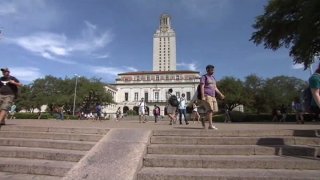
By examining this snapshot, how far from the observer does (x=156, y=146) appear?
6871 millimetres

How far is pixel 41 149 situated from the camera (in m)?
7.20

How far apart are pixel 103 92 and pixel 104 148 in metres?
73.8

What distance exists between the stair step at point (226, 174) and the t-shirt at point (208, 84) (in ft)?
14.0

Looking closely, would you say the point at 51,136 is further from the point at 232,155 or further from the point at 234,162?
the point at 234,162

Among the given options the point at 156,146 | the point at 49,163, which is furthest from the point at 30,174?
the point at 156,146

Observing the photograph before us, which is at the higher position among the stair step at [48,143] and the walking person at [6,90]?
the walking person at [6,90]

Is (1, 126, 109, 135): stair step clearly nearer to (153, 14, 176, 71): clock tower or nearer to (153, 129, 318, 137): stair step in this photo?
(153, 129, 318, 137): stair step

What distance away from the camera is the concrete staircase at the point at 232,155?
214 inches

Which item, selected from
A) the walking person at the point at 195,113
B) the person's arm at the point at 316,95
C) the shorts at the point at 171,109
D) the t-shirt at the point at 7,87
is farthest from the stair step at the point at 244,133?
the walking person at the point at 195,113

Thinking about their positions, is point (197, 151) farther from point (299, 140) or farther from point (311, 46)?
point (311, 46)

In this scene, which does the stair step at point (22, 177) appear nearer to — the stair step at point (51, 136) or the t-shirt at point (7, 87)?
the stair step at point (51, 136)

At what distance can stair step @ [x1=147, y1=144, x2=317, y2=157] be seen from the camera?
21.1 feet

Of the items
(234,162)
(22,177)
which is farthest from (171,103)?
(22,177)

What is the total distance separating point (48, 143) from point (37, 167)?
142cm
